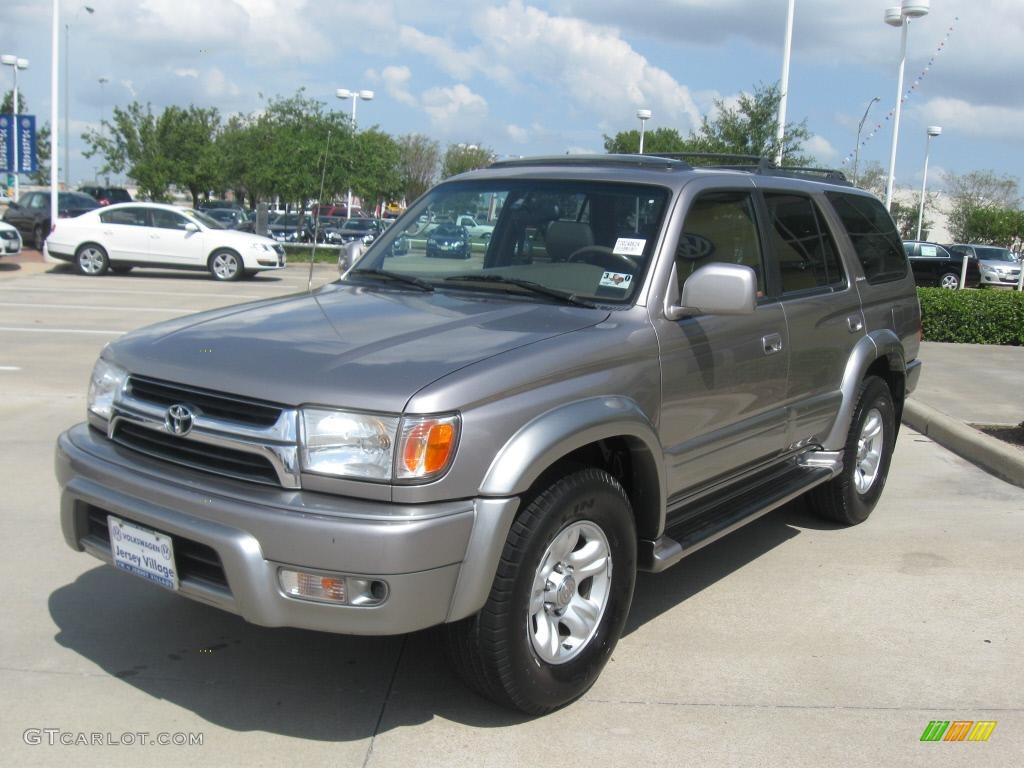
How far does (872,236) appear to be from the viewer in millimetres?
6078

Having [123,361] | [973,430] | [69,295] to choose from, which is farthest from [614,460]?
[69,295]

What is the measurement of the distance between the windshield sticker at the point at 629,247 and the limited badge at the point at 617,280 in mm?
107

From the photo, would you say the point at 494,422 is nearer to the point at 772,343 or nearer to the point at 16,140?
the point at 772,343

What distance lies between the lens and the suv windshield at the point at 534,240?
425 cm

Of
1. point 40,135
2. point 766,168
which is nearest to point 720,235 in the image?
point 766,168

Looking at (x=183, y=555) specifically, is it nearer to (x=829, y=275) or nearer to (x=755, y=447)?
(x=755, y=447)

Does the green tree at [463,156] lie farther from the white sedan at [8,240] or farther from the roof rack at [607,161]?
the roof rack at [607,161]

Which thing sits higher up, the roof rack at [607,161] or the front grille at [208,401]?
the roof rack at [607,161]

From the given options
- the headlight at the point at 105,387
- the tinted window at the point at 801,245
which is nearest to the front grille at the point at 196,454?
the headlight at the point at 105,387

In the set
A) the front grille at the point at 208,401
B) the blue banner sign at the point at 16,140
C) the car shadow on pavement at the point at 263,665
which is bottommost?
the car shadow on pavement at the point at 263,665

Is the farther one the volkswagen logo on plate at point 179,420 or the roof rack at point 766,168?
the roof rack at point 766,168

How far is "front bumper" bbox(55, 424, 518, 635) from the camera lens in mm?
3021

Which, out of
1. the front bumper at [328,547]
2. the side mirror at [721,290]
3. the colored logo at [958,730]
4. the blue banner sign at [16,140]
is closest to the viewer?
the front bumper at [328,547]

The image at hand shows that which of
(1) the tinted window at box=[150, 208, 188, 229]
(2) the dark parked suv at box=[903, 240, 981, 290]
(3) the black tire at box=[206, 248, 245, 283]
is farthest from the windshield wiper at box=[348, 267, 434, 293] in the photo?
(2) the dark parked suv at box=[903, 240, 981, 290]
